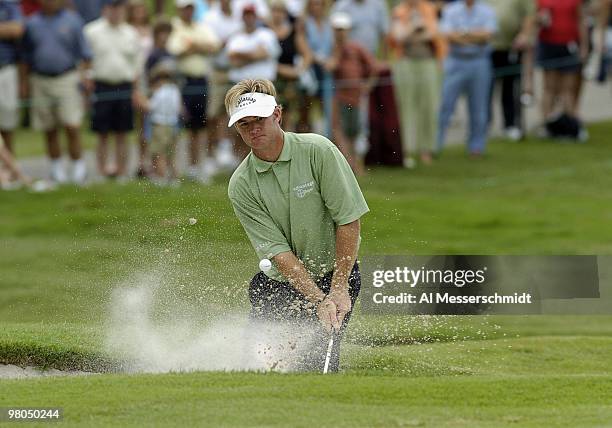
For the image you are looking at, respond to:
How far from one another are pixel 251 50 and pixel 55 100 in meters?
2.61

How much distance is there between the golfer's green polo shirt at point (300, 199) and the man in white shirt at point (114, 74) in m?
9.58

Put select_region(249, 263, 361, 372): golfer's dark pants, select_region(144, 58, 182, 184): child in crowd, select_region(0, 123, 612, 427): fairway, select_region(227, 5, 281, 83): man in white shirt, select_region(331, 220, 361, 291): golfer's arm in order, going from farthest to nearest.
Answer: select_region(227, 5, 281, 83): man in white shirt, select_region(144, 58, 182, 184): child in crowd, select_region(249, 263, 361, 372): golfer's dark pants, select_region(331, 220, 361, 291): golfer's arm, select_region(0, 123, 612, 427): fairway

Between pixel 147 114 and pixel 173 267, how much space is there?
7.59 meters

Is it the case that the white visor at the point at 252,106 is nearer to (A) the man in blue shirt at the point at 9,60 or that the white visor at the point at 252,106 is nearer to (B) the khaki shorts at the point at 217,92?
(B) the khaki shorts at the point at 217,92

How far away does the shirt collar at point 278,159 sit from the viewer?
8688 mm

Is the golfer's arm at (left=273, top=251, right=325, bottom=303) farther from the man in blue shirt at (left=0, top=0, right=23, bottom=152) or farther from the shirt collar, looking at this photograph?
the man in blue shirt at (left=0, top=0, right=23, bottom=152)

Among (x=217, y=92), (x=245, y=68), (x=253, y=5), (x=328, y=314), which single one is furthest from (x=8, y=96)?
(x=328, y=314)

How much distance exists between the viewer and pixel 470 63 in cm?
2038

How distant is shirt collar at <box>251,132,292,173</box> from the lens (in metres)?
8.69

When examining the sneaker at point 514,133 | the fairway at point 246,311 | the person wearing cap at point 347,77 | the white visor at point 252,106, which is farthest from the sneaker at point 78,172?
the white visor at point 252,106

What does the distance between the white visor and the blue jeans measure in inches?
485

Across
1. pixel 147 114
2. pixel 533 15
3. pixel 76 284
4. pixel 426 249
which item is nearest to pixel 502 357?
pixel 76 284

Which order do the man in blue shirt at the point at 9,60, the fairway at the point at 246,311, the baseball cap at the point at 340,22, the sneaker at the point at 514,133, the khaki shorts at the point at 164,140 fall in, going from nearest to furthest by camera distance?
the fairway at the point at 246,311 < the khaki shorts at the point at 164,140 < the man in blue shirt at the point at 9,60 < the baseball cap at the point at 340,22 < the sneaker at the point at 514,133

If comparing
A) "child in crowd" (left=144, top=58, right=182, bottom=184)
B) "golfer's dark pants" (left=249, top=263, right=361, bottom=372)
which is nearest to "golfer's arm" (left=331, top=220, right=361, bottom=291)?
"golfer's dark pants" (left=249, top=263, right=361, bottom=372)
